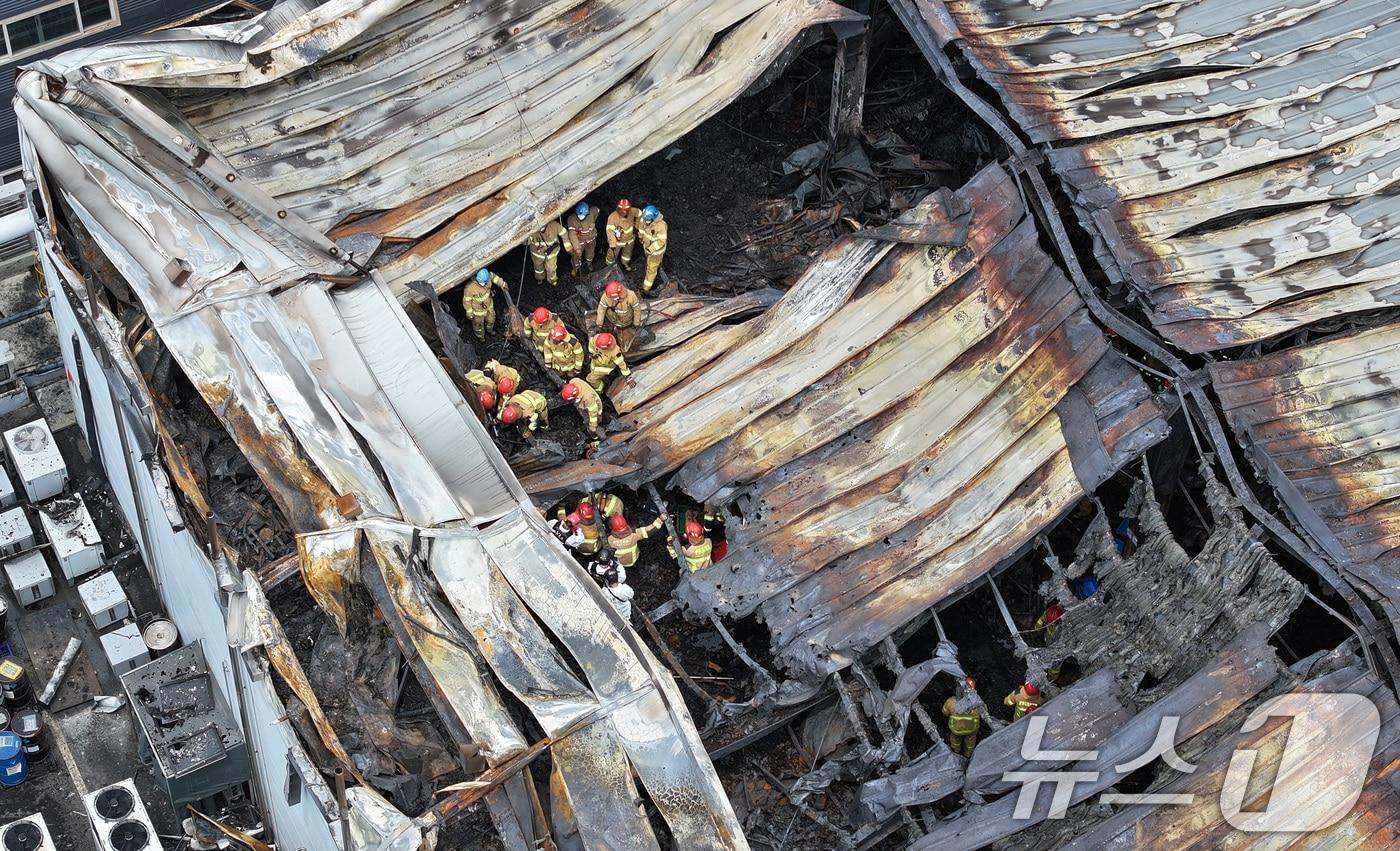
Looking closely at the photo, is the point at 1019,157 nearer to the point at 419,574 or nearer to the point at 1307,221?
the point at 1307,221

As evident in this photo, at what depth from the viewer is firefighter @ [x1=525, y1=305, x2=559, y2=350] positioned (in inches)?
657

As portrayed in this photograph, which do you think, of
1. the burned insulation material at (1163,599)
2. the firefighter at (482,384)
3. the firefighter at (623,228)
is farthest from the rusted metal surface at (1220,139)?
the firefighter at (482,384)

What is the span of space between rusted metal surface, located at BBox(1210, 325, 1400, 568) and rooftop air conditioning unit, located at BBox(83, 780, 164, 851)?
10.5m

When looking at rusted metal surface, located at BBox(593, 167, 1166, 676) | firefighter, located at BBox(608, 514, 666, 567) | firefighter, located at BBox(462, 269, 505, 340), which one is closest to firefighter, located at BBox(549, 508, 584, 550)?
firefighter, located at BBox(608, 514, 666, 567)

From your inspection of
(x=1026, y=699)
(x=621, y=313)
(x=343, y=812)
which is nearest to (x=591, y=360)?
(x=621, y=313)

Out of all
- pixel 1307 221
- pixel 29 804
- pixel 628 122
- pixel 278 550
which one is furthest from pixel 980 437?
pixel 29 804

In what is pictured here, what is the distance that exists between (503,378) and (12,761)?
6.03 metres

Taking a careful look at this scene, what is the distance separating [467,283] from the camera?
17.0m

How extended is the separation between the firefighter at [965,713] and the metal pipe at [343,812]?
5.19 m

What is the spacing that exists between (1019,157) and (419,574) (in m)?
7.13

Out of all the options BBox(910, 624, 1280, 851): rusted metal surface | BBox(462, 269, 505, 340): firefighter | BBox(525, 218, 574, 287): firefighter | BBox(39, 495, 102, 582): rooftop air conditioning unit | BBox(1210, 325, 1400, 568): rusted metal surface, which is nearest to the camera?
BBox(910, 624, 1280, 851): rusted metal surface

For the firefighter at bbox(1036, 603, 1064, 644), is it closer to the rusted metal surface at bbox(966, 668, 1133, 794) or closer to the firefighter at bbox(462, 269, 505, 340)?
the rusted metal surface at bbox(966, 668, 1133, 794)

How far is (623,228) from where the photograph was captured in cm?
1752

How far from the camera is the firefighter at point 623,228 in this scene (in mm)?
17484
